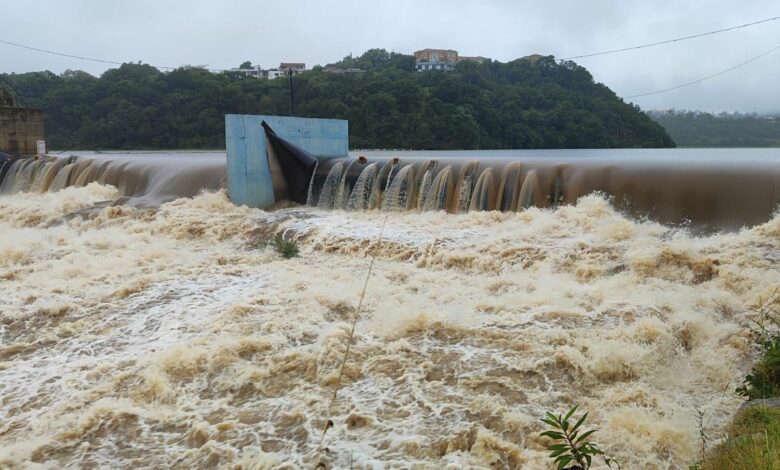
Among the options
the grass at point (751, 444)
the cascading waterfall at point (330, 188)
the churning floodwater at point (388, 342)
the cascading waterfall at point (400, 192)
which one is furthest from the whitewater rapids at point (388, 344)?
the cascading waterfall at point (330, 188)

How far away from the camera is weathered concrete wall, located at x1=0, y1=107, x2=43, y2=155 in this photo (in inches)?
784

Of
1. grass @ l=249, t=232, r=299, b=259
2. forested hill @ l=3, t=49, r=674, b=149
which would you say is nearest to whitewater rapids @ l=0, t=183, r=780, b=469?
grass @ l=249, t=232, r=299, b=259

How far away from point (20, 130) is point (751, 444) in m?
23.0

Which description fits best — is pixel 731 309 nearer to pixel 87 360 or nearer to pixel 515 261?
pixel 515 261

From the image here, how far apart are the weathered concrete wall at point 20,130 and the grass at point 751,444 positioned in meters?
22.3

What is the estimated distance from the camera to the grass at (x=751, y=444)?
2.71 m

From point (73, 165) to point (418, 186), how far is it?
1041 centimetres

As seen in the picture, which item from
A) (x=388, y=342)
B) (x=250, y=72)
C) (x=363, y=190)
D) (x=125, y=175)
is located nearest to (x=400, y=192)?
(x=363, y=190)

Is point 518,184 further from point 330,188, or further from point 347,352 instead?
point 347,352

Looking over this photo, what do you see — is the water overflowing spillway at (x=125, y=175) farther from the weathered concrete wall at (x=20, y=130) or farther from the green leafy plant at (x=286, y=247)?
the green leafy plant at (x=286, y=247)

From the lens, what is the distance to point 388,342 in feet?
18.0

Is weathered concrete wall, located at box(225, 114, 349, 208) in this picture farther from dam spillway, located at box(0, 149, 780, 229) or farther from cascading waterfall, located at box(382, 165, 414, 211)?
cascading waterfall, located at box(382, 165, 414, 211)

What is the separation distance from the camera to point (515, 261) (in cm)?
771

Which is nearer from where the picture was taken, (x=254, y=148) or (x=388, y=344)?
(x=388, y=344)
